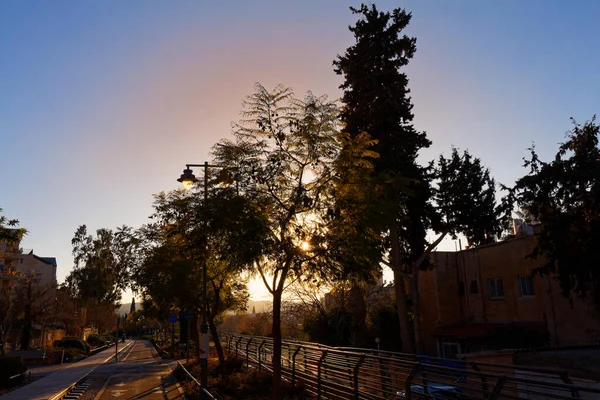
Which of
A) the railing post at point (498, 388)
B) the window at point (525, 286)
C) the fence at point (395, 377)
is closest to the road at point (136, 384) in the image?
the fence at point (395, 377)

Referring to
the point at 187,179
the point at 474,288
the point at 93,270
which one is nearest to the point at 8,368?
the point at 187,179

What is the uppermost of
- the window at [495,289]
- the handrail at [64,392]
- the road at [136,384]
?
the window at [495,289]

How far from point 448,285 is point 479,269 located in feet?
13.8

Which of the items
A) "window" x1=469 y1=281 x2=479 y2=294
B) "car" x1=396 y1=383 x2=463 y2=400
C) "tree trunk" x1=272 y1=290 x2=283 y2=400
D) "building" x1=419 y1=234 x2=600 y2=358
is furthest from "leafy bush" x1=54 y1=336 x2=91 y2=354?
"car" x1=396 y1=383 x2=463 y2=400

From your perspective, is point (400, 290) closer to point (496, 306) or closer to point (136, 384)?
point (496, 306)

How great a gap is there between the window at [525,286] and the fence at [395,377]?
60.4 ft

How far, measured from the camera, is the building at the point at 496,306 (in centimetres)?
2797

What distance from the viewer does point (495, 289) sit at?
111ft

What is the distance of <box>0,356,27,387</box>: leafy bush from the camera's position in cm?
2303

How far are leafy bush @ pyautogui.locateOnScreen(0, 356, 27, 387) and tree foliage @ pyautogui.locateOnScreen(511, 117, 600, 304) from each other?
2728 centimetres

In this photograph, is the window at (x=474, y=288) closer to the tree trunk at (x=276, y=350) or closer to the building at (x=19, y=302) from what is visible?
the tree trunk at (x=276, y=350)

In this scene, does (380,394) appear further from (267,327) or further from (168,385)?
(267,327)

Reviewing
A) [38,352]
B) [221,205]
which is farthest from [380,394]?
[38,352]

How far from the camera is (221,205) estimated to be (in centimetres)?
1213
